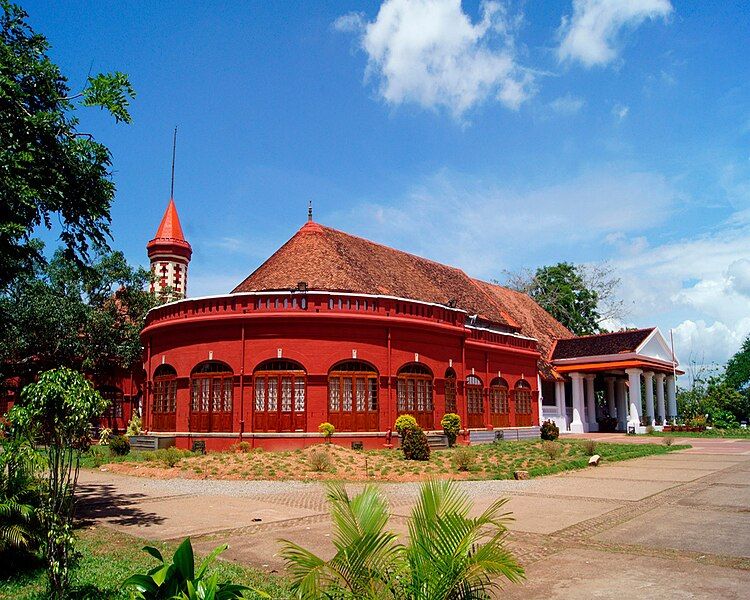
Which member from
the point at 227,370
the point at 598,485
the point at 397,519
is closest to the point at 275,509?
the point at 397,519

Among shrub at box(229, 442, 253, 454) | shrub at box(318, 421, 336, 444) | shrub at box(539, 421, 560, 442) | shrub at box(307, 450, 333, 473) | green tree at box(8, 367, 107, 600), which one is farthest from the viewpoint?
shrub at box(539, 421, 560, 442)

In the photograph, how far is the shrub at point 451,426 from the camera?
2323 cm

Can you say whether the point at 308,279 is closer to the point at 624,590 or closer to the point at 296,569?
the point at 624,590

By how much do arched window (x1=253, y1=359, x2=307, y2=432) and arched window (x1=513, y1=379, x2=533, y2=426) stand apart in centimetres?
1361

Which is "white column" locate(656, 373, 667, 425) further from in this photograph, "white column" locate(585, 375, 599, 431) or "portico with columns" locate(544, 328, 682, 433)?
"white column" locate(585, 375, 599, 431)

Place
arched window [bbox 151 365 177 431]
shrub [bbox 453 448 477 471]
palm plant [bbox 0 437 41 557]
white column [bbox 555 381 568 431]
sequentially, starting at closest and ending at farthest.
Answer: palm plant [bbox 0 437 41 557]
shrub [bbox 453 448 477 471]
arched window [bbox 151 365 177 431]
white column [bbox 555 381 568 431]

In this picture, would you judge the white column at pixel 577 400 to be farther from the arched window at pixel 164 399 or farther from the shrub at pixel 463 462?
the arched window at pixel 164 399

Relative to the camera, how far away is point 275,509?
11.3 m

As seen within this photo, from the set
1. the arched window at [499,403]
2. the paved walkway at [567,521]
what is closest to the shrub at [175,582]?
the paved walkway at [567,521]

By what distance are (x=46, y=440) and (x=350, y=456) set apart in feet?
40.7

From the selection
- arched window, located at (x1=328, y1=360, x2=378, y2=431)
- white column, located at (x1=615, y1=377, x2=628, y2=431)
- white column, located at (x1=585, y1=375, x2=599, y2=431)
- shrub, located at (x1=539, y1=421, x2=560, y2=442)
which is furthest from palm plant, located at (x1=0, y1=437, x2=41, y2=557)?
white column, located at (x1=615, y1=377, x2=628, y2=431)

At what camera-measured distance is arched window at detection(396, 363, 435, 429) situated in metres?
22.8

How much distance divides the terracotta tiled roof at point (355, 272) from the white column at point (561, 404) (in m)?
6.06

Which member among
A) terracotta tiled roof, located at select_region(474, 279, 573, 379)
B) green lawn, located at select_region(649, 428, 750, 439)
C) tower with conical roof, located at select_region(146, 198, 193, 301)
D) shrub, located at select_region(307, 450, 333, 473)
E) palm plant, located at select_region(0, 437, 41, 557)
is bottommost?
green lawn, located at select_region(649, 428, 750, 439)
